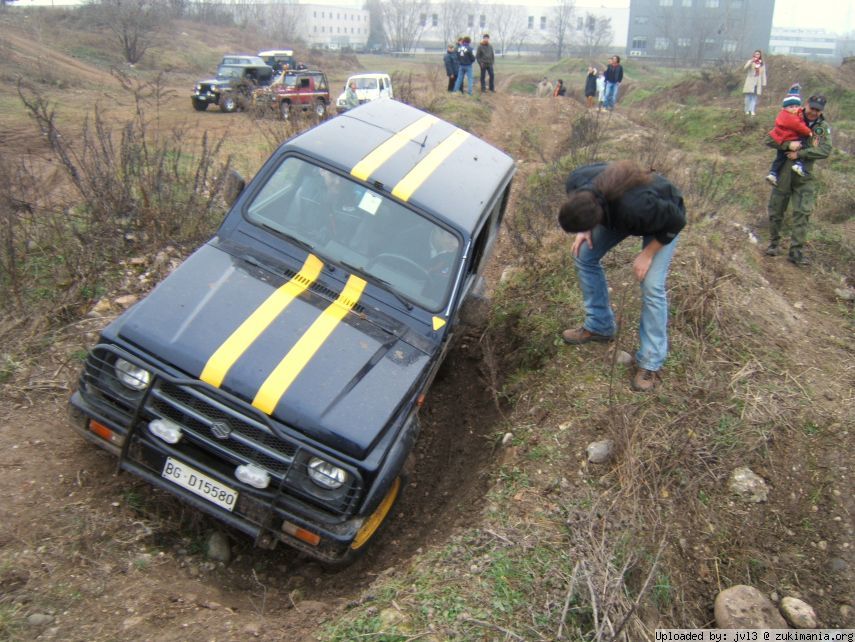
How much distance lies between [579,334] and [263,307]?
103 inches

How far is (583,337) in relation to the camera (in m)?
5.04

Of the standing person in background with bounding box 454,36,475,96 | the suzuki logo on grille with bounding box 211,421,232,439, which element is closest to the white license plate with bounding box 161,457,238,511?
the suzuki logo on grille with bounding box 211,421,232,439

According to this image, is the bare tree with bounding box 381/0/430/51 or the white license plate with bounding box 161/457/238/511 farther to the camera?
the bare tree with bounding box 381/0/430/51

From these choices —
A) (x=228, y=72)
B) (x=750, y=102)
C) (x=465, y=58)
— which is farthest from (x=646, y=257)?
(x=228, y=72)

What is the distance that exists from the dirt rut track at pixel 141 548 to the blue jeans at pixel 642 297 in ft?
4.03

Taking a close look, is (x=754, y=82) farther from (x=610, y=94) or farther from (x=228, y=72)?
(x=228, y=72)

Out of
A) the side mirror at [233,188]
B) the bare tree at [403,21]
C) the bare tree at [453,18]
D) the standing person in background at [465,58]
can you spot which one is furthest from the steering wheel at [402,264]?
the bare tree at [453,18]

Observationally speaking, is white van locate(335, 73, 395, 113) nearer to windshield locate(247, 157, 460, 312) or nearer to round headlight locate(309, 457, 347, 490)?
windshield locate(247, 157, 460, 312)

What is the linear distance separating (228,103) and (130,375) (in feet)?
56.6

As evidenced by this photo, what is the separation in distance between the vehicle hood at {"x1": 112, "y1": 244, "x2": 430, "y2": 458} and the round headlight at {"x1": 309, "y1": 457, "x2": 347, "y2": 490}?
0.38 feet

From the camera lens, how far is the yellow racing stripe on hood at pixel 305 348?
303 centimetres

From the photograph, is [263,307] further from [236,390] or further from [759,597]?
[759,597]

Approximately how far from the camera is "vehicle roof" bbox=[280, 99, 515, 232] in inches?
164

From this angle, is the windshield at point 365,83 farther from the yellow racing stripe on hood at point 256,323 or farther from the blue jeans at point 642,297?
the yellow racing stripe on hood at point 256,323
